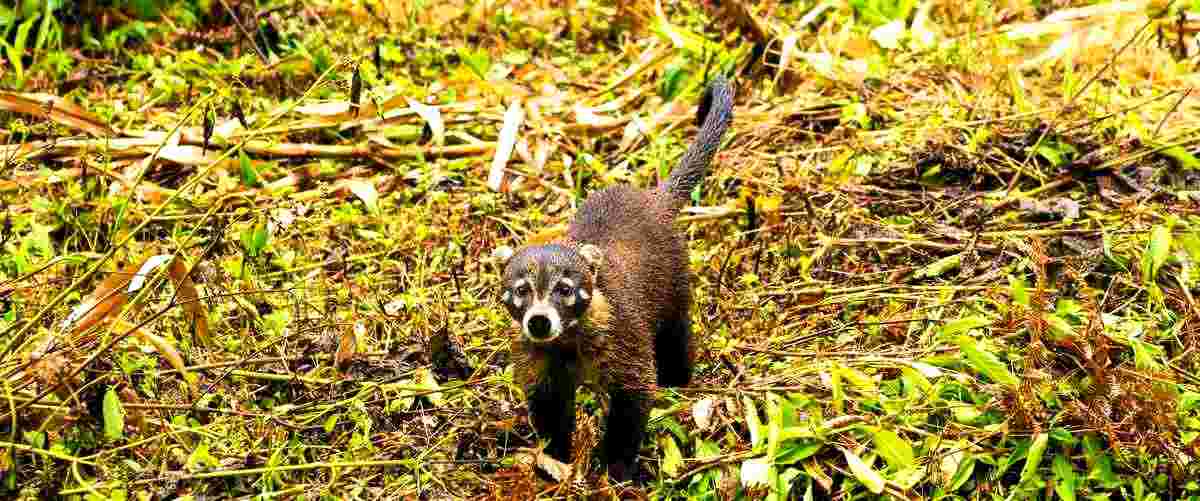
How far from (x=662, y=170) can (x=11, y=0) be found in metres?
4.55

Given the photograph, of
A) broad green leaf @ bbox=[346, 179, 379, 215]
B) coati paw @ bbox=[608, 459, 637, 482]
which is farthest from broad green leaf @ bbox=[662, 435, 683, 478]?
broad green leaf @ bbox=[346, 179, 379, 215]

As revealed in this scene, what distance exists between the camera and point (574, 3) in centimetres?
1017

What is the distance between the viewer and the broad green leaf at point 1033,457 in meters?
5.23

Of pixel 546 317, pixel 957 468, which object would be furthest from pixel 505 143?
pixel 957 468

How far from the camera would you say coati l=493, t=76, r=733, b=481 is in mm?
5379

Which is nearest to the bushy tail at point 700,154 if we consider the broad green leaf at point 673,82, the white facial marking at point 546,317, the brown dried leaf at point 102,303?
the white facial marking at point 546,317

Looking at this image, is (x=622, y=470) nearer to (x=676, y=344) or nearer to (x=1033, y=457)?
(x=676, y=344)

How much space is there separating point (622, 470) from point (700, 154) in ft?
6.09

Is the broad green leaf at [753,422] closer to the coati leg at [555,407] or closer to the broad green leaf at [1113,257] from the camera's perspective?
the coati leg at [555,407]

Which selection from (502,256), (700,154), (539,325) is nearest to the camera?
(539,325)

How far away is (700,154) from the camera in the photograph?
6754mm

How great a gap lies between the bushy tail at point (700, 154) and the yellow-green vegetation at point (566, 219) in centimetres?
53

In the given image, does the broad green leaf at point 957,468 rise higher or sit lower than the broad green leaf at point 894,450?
lower

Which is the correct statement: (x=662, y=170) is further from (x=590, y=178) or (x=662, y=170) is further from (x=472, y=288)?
(x=472, y=288)
